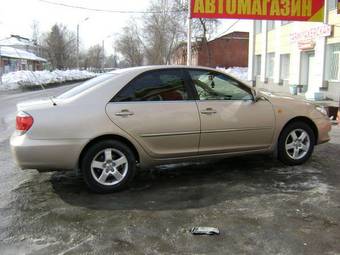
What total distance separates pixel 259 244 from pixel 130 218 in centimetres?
142

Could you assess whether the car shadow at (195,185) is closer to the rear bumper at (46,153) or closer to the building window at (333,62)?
the rear bumper at (46,153)

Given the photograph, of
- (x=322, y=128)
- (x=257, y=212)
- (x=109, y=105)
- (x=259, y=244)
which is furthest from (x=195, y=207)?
(x=322, y=128)

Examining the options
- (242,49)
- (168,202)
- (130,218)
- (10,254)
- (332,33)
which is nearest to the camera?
(10,254)

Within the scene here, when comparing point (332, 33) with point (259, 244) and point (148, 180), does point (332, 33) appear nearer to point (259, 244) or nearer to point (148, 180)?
point (148, 180)

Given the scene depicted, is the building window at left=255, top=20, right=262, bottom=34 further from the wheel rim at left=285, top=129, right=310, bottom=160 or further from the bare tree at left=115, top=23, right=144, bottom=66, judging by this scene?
the bare tree at left=115, top=23, right=144, bottom=66

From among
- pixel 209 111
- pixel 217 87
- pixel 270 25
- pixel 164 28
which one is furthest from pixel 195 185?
pixel 164 28

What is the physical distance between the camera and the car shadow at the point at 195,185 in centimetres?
530

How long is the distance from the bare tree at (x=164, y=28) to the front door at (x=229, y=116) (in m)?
39.5

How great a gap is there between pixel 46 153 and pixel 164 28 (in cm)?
5263

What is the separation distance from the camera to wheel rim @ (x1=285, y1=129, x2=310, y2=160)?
6.83 meters

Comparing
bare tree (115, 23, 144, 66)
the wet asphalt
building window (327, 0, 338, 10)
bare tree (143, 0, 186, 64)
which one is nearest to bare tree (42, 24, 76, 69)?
bare tree (115, 23, 144, 66)

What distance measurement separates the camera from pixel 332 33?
21719 millimetres

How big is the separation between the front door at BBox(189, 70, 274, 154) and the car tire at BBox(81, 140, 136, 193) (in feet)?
3.47

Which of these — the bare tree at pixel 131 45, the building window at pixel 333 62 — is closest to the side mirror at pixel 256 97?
the building window at pixel 333 62
